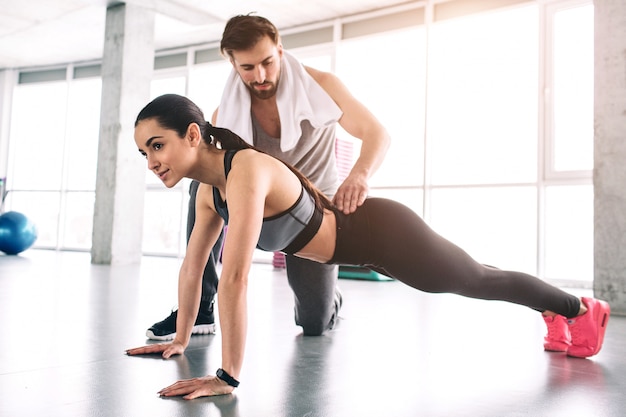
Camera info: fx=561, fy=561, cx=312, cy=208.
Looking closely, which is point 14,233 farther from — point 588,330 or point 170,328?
point 588,330

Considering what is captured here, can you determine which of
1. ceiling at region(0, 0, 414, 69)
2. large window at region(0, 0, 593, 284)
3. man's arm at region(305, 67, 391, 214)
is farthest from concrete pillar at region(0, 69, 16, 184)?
man's arm at region(305, 67, 391, 214)

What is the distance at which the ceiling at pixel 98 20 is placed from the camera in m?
6.83

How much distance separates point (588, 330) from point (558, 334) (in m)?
0.13

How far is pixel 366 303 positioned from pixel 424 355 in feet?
5.28

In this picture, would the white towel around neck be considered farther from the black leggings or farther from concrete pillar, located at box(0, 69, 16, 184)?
concrete pillar, located at box(0, 69, 16, 184)

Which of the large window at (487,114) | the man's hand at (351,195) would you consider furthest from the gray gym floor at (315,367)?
the large window at (487,114)

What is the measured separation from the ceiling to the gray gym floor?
4.73 meters

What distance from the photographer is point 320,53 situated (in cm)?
751

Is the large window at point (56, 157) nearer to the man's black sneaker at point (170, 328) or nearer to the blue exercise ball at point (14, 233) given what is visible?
the blue exercise ball at point (14, 233)

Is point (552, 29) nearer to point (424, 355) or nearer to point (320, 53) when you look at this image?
point (320, 53)

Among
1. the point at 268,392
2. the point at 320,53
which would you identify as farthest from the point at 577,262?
the point at 268,392

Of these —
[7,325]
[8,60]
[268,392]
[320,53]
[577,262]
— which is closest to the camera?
[268,392]

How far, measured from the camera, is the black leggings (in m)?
1.66

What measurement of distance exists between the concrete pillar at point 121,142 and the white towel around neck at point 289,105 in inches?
179
